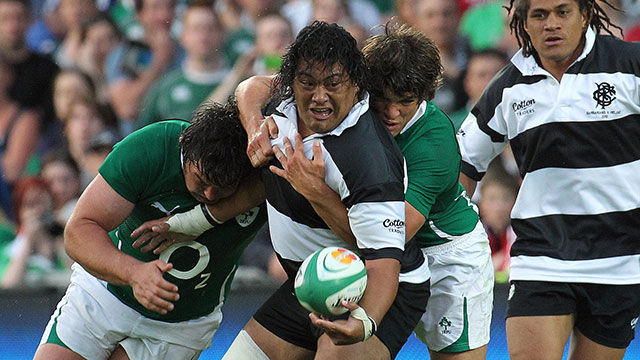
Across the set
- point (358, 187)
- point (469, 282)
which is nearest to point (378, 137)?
point (358, 187)

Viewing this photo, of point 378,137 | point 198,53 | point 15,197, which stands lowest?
point 15,197

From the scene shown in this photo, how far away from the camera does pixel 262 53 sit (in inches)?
315

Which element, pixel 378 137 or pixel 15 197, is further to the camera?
pixel 15 197

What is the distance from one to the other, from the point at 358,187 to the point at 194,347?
157 centimetres

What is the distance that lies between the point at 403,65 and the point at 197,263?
1.31 m

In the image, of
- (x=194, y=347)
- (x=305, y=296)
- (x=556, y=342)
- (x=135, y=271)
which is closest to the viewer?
(x=305, y=296)

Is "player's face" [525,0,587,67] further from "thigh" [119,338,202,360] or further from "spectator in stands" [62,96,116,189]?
"spectator in stands" [62,96,116,189]

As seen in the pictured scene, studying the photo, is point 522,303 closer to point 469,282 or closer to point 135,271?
point 469,282

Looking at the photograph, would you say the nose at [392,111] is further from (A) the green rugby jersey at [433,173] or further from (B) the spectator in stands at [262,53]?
(B) the spectator in stands at [262,53]

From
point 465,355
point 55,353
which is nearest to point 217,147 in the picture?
point 55,353

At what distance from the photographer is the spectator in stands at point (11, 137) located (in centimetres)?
812

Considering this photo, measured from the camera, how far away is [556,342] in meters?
3.97

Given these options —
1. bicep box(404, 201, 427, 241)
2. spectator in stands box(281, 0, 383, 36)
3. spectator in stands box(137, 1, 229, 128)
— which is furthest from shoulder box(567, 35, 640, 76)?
spectator in stands box(137, 1, 229, 128)

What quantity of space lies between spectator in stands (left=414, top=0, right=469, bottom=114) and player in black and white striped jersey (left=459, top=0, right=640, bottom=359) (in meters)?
3.63
